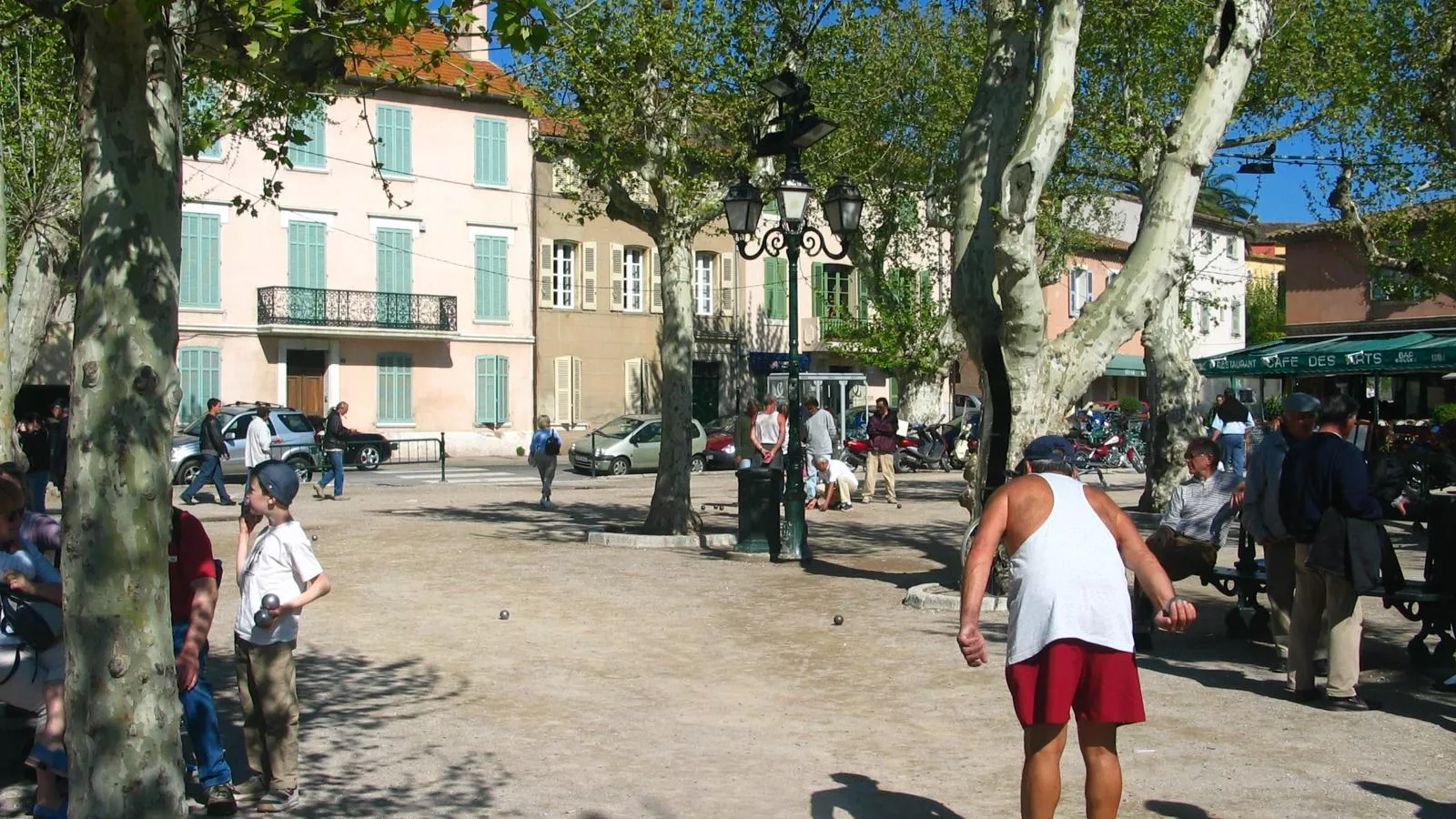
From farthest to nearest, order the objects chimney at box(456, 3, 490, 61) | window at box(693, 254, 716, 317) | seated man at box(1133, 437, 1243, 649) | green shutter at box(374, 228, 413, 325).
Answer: window at box(693, 254, 716, 317), green shutter at box(374, 228, 413, 325), seated man at box(1133, 437, 1243, 649), chimney at box(456, 3, 490, 61)

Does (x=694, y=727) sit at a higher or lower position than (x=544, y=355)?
lower

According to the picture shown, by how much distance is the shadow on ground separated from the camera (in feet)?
20.3

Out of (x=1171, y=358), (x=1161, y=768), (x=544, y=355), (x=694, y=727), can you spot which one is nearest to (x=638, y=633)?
(x=694, y=727)

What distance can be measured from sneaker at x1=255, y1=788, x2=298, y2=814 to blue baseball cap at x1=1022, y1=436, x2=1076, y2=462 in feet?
10.9

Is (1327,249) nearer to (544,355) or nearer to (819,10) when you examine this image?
(544,355)

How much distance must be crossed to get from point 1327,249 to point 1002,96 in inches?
1364

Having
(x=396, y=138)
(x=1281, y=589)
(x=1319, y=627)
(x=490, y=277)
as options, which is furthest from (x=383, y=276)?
(x=1319, y=627)

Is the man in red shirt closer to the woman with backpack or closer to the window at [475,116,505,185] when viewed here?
the woman with backpack

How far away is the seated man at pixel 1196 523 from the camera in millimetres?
9453

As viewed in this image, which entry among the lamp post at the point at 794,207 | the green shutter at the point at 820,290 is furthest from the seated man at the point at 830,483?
the green shutter at the point at 820,290

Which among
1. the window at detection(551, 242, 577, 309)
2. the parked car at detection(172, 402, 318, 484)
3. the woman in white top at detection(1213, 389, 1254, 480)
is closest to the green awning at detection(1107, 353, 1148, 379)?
the window at detection(551, 242, 577, 309)

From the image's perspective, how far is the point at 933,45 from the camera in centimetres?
3241

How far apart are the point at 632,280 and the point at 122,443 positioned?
38285 mm

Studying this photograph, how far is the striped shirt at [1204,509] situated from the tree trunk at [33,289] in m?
12.7
